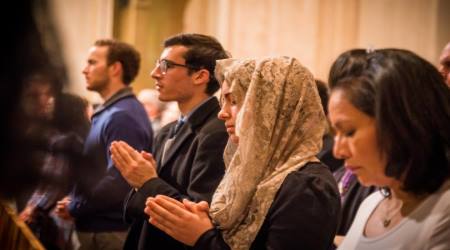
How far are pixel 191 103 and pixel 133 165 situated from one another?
68 centimetres

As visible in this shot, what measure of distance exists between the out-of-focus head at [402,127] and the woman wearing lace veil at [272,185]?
1.15 ft

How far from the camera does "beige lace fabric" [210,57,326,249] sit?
202 cm

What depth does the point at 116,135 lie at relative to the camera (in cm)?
352

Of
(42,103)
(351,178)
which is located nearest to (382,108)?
(42,103)

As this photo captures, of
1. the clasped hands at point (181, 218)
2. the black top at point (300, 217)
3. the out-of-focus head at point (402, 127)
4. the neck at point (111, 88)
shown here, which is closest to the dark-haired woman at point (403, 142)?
the out-of-focus head at point (402, 127)

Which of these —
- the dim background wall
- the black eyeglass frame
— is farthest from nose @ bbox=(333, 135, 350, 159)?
the dim background wall

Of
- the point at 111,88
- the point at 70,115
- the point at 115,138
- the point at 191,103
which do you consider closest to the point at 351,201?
the point at 191,103

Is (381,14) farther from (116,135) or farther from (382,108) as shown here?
(382,108)

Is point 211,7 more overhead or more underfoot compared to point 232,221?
more overhead

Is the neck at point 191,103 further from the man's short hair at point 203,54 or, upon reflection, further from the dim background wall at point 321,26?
the dim background wall at point 321,26

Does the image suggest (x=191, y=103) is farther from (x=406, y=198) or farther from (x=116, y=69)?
(x=406, y=198)

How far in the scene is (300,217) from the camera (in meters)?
1.93

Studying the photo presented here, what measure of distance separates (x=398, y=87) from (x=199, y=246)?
0.81 m

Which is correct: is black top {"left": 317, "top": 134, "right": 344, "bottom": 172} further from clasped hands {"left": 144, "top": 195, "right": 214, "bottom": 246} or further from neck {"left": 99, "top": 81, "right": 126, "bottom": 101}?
clasped hands {"left": 144, "top": 195, "right": 214, "bottom": 246}
